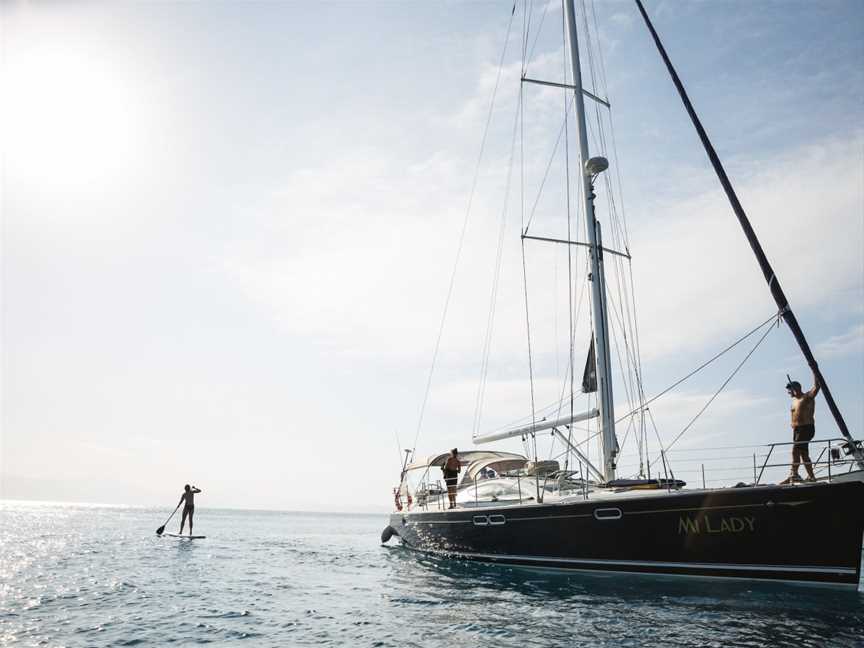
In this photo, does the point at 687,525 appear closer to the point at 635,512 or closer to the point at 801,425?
the point at 635,512

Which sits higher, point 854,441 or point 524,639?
point 854,441

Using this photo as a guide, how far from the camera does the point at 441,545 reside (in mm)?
19750

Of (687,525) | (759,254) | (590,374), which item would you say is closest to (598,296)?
(590,374)

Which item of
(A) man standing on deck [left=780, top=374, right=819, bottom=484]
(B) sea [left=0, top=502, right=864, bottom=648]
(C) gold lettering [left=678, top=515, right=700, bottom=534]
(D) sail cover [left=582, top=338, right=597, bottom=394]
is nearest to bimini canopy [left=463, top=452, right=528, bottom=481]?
(B) sea [left=0, top=502, right=864, bottom=648]

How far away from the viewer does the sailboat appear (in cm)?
1088

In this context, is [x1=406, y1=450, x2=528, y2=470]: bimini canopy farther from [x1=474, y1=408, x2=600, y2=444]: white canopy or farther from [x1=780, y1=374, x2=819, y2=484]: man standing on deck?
[x1=780, y1=374, x2=819, y2=484]: man standing on deck

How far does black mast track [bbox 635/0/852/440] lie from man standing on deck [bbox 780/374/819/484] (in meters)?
1.03

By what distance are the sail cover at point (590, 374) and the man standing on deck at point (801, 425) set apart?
5722mm

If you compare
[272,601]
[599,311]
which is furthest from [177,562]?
[599,311]

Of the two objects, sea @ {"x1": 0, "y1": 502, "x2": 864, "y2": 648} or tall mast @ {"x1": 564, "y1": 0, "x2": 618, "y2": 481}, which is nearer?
sea @ {"x1": 0, "y1": 502, "x2": 864, "y2": 648}

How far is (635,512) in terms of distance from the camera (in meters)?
12.8

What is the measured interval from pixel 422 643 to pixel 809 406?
30.8ft

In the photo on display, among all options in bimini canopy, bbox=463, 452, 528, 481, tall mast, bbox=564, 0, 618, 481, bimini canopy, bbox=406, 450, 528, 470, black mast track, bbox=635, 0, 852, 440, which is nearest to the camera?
black mast track, bbox=635, 0, 852, 440

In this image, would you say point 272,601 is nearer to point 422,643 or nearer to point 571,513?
point 422,643
